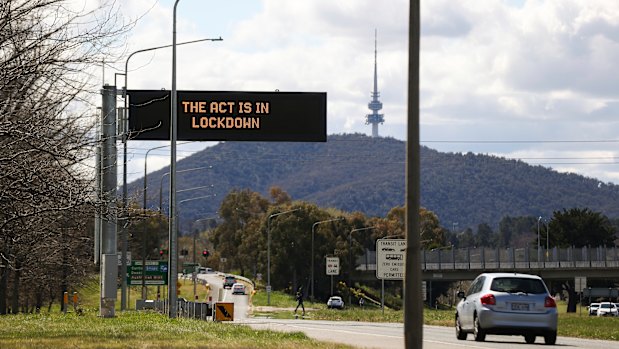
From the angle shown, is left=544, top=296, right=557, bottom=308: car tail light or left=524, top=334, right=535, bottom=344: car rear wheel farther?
left=524, top=334, right=535, bottom=344: car rear wheel

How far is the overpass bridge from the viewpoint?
122188mm

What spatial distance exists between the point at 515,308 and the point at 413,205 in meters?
12.5

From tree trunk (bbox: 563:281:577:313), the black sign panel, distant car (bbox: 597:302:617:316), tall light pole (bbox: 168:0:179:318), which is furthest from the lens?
tree trunk (bbox: 563:281:577:313)

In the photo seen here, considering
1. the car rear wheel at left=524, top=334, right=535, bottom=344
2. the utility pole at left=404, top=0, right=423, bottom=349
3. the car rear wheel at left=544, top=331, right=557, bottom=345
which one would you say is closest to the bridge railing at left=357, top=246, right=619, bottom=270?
the car rear wheel at left=524, top=334, right=535, bottom=344

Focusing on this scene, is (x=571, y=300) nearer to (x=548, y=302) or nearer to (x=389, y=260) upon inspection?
(x=389, y=260)

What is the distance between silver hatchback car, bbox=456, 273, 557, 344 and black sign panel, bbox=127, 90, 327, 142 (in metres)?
13.9

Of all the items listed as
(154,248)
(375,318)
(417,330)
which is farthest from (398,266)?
(154,248)

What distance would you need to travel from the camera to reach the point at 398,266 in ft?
168

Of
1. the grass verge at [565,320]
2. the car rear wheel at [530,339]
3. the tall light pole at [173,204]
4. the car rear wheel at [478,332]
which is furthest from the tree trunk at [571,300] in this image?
the car rear wheel at [478,332]

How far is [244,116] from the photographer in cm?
4119

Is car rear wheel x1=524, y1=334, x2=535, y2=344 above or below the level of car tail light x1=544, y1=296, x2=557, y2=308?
below

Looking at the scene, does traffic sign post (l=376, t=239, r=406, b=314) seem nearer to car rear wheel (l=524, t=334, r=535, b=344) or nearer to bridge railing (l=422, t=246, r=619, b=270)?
car rear wheel (l=524, t=334, r=535, b=344)

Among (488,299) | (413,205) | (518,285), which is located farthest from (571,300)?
(413,205)

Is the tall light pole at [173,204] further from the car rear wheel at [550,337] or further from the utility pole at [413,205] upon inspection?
the utility pole at [413,205]
